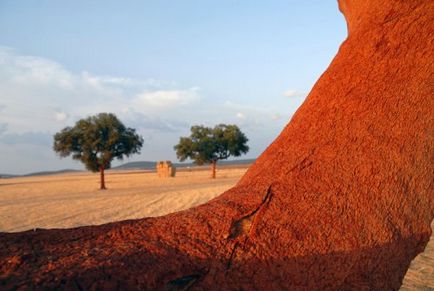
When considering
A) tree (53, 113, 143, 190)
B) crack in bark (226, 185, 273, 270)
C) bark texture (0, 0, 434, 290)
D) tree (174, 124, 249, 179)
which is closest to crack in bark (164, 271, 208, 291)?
bark texture (0, 0, 434, 290)

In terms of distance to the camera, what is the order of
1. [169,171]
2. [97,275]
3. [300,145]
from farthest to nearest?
[169,171]
[300,145]
[97,275]

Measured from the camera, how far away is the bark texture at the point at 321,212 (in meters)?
2.16

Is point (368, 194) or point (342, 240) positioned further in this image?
point (368, 194)

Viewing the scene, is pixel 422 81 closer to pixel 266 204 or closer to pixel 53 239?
pixel 266 204

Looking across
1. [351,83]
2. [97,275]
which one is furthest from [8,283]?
[351,83]

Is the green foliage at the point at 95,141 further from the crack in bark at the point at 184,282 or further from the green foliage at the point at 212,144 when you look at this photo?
the crack in bark at the point at 184,282

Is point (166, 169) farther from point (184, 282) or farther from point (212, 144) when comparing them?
point (184, 282)

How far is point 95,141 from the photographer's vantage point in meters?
33.8

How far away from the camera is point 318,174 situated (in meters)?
2.93

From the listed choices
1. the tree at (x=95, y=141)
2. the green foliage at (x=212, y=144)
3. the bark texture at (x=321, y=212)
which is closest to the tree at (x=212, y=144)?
the green foliage at (x=212, y=144)

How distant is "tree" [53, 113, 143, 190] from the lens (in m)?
34.0

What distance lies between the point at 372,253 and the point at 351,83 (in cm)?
129

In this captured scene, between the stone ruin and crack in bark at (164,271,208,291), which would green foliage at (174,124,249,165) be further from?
crack in bark at (164,271,208,291)

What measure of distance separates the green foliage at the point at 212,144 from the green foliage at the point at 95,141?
16.5 metres
